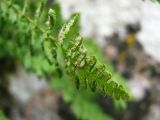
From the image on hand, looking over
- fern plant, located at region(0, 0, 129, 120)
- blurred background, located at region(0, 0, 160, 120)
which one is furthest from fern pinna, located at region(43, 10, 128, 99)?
blurred background, located at region(0, 0, 160, 120)

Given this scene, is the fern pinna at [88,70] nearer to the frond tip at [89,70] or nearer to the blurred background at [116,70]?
the frond tip at [89,70]

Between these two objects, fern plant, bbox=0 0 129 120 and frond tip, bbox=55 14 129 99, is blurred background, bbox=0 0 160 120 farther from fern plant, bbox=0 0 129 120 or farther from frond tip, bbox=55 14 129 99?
frond tip, bbox=55 14 129 99

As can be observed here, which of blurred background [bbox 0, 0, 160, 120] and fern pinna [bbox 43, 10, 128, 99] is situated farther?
blurred background [bbox 0, 0, 160, 120]

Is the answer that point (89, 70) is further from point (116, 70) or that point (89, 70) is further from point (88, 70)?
point (116, 70)

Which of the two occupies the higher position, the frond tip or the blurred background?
the blurred background

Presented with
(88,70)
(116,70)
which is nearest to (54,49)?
(88,70)

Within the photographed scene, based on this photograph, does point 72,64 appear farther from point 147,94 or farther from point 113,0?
point 113,0

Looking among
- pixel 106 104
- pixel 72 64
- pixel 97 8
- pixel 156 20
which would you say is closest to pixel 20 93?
pixel 106 104

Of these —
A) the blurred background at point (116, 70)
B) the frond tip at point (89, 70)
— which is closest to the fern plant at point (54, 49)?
the frond tip at point (89, 70)
